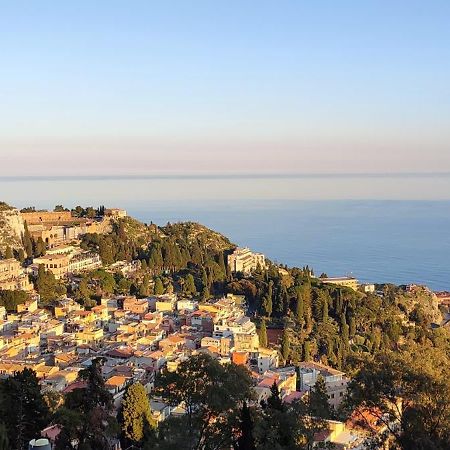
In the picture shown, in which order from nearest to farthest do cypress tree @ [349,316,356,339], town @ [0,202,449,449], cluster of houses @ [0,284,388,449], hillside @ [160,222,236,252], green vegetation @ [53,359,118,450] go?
green vegetation @ [53,359,118,450], town @ [0,202,449,449], cluster of houses @ [0,284,388,449], cypress tree @ [349,316,356,339], hillside @ [160,222,236,252]

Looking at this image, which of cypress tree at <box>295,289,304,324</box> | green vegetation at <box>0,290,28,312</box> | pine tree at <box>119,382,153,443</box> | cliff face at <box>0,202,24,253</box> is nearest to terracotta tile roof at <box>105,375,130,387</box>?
pine tree at <box>119,382,153,443</box>

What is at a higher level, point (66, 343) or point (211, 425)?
point (211, 425)

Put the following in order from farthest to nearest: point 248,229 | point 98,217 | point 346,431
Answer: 1. point 248,229
2. point 98,217
3. point 346,431

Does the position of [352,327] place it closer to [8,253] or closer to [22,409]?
[8,253]

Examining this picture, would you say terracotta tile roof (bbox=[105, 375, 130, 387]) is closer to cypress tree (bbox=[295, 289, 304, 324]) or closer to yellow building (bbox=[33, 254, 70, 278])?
cypress tree (bbox=[295, 289, 304, 324])

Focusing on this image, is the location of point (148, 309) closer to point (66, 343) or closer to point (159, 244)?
point (66, 343)

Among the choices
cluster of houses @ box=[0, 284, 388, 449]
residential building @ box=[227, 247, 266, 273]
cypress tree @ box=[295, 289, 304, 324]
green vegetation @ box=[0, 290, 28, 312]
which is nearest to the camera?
cluster of houses @ box=[0, 284, 388, 449]

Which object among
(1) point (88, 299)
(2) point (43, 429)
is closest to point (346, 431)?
(2) point (43, 429)
